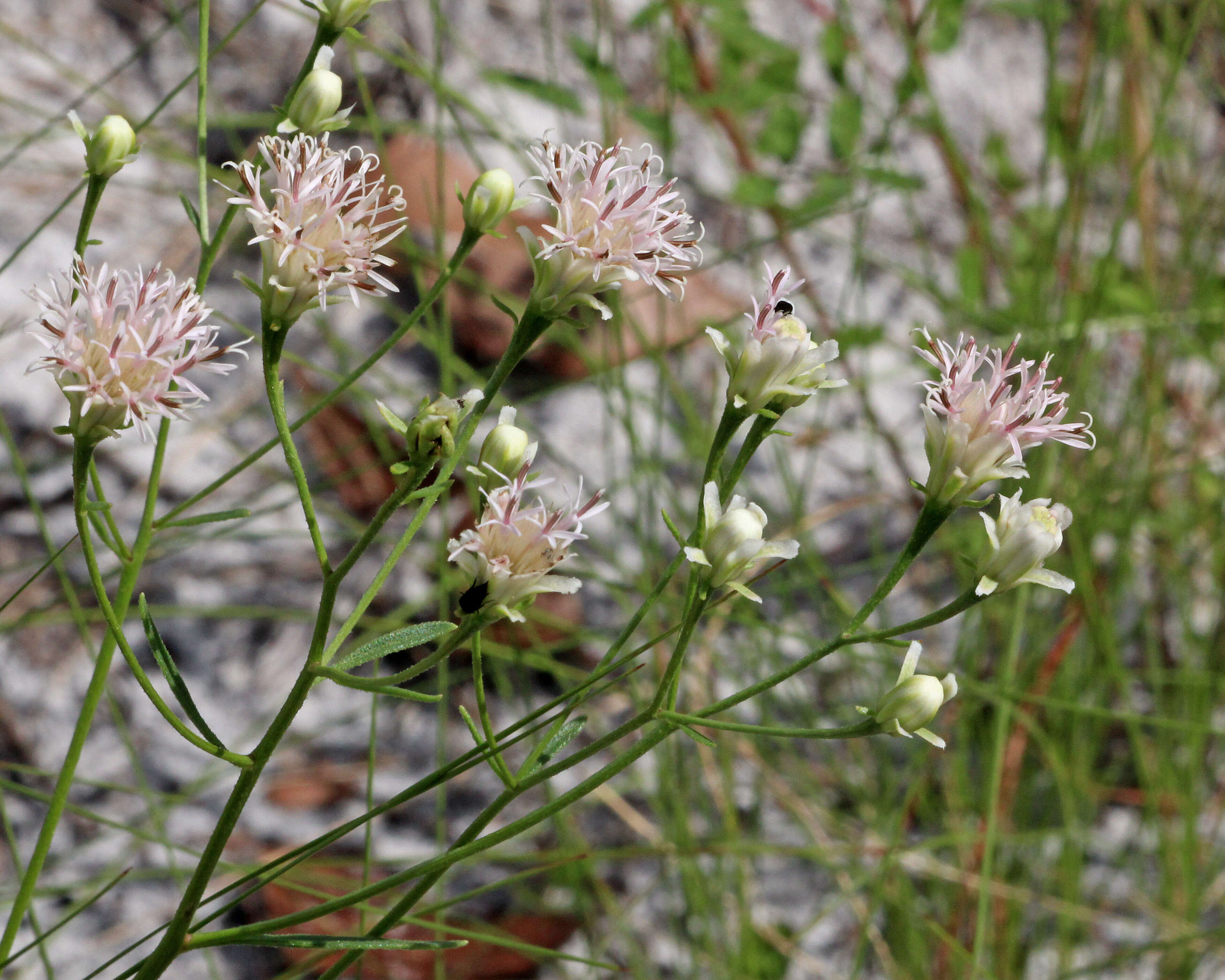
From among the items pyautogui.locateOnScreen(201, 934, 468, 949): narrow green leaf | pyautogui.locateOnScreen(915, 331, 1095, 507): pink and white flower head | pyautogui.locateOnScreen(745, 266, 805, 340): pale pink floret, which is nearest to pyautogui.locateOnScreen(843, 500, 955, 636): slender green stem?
pyautogui.locateOnScreen(915, 331, 1095, 507): pink and white flower head

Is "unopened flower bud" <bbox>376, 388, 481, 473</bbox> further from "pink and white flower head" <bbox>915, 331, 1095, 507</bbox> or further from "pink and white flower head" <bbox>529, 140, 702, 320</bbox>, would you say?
"pink and white flower head" <bbox>915, 331, 1095, 507</bbox>

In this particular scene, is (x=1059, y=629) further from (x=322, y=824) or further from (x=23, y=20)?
(x=23, y=20)

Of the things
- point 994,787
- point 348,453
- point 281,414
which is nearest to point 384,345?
point 281,414

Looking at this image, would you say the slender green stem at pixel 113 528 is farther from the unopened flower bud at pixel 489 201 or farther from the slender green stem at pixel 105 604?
the unopened flower bud at pixel 489 201

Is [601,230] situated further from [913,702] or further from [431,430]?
[913,702]

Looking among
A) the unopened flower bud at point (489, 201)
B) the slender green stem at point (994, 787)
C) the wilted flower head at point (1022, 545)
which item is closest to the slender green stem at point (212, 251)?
the unopened flower bud at point (489, 201)
